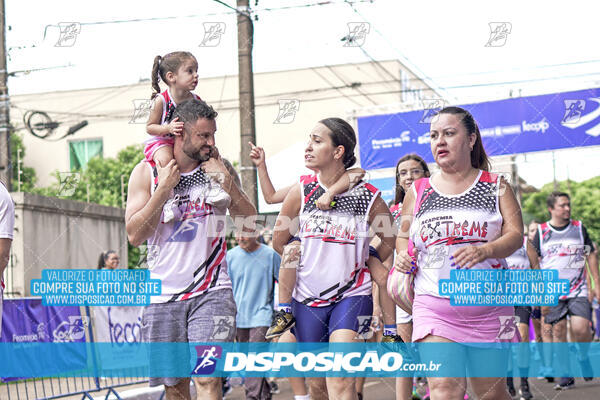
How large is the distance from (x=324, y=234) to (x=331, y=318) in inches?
22.6

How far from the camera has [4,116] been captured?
53.1ft

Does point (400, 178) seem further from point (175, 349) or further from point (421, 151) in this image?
point (421, 151)

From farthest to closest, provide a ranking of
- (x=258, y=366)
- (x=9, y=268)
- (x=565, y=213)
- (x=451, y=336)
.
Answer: (x=9, y=268)
(x=565, y=213)
(x=258, y=366)
(x=451, y=336)

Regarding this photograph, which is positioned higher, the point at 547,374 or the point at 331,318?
the point at 331,318

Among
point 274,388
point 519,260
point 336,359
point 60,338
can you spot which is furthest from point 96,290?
point 336,359

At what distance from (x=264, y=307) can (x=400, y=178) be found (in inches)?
123

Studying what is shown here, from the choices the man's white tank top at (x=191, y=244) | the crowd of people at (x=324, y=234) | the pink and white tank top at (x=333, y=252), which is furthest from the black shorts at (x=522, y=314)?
the man's white tank top at (x=191, y=244)

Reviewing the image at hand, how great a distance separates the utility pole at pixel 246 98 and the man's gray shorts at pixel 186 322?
939 cm

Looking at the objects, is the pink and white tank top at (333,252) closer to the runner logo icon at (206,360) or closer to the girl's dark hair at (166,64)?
the runner logo icon at (206,360)

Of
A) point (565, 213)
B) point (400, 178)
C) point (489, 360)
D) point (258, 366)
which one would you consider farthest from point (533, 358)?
point (489, 360)

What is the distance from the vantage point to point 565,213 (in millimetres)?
11609

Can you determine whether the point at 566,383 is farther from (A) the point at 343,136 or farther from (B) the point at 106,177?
(B) the point at 106,177

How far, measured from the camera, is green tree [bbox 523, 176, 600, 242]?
73312 mm

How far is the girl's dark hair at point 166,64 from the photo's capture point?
6078 mm
